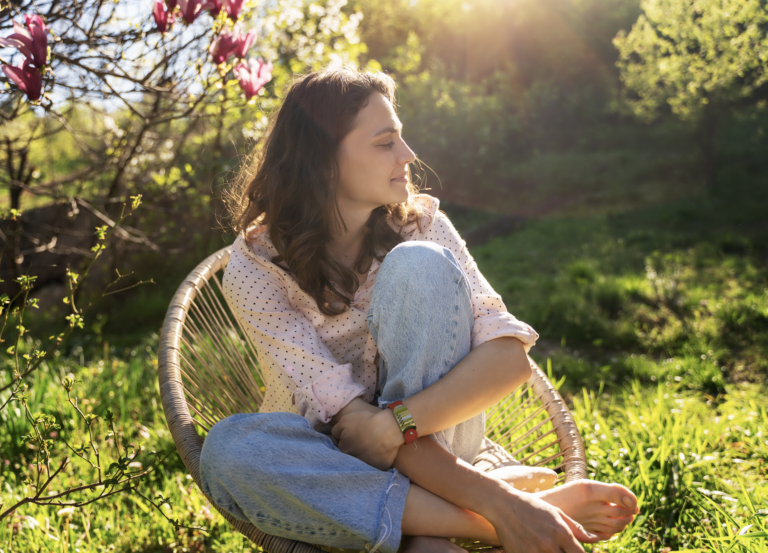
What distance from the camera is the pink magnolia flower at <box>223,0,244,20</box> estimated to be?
1661 millimetres

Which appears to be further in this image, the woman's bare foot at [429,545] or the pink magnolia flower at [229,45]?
the pink magnolia flower at [229,45]

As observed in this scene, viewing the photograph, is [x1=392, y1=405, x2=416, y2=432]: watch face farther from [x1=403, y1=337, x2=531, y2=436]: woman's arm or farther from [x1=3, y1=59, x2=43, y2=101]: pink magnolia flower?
[x1=3, y1=59, x2=43, y2=101]: pink magnolia flower

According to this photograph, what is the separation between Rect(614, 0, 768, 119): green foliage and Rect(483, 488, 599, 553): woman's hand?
3.58m

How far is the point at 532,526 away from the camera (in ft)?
3.80

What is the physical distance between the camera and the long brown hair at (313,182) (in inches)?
63.8

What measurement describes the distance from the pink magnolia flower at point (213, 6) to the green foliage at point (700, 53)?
3.30 metres

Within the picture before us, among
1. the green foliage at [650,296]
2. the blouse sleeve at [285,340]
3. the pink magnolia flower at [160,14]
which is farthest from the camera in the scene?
the green foliage at [650,296]

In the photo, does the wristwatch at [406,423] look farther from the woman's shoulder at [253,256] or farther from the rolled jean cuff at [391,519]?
the woman's shoulder at [253,256]

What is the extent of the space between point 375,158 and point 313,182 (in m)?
0.19

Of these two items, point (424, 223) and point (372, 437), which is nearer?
point (372, 437)

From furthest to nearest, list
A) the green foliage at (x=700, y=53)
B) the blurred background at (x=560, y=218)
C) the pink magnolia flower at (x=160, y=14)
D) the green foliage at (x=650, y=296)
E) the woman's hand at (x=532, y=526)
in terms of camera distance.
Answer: the green foliage at (x=700, y=53)
the green foliage at (x=650, y=296)
the blurred background at (x=560, y=218)
the pink magnolia flower at (x=160, y=14)
the woman's hand at (x=532, y=526)

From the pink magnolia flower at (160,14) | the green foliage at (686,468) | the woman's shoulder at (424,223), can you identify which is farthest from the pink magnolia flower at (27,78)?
the green foliage at (686,468)

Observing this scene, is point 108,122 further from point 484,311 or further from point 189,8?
point 484,311

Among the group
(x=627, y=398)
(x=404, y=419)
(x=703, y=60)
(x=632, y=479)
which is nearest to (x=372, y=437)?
(x=404, y=419)
